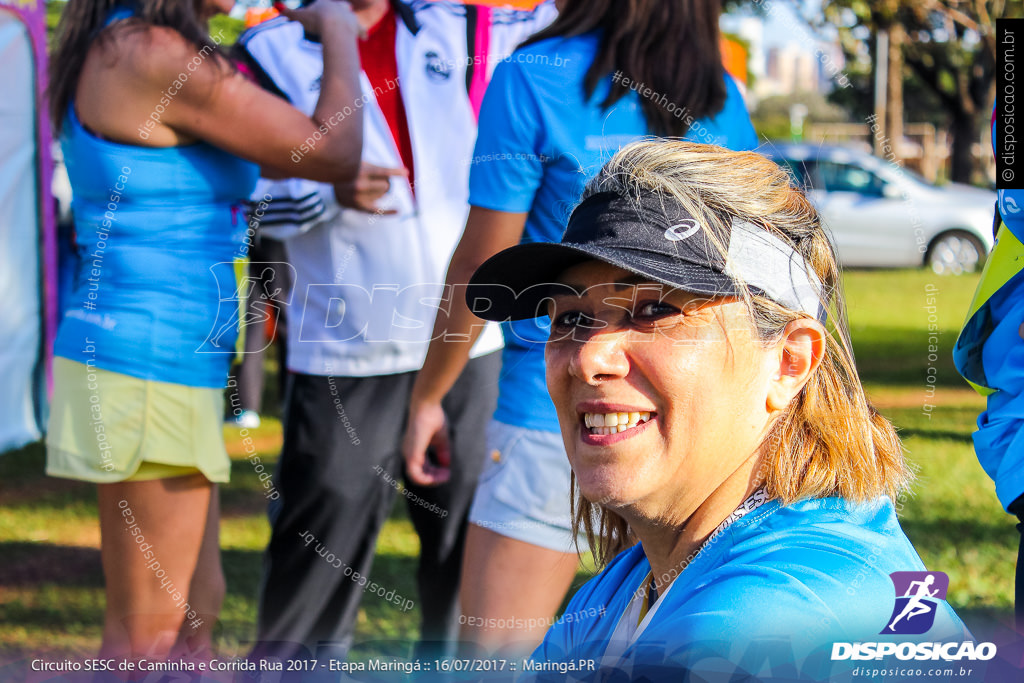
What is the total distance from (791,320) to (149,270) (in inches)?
62.7

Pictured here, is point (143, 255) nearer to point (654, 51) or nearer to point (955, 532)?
point (654, 51)

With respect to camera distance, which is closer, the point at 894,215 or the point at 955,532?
the point at 894,215

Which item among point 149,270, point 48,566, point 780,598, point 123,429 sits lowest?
point 48,566

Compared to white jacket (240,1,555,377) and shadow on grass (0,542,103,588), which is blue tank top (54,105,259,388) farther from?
shadow on grass (0,542,103,588)

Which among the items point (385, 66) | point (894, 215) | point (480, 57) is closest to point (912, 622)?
point (480, 57)

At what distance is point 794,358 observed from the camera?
51.6 inches

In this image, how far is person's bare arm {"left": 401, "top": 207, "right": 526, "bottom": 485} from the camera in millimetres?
2227

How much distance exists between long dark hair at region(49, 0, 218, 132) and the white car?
75.3 inches

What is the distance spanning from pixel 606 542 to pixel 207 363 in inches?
46.9

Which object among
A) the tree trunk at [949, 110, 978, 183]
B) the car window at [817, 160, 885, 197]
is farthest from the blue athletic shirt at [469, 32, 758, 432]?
the tree trunk at [949, 110, 978, 183]

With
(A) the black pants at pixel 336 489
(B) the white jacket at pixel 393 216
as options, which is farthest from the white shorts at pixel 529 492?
(B) the white jacket at pixel 393 216

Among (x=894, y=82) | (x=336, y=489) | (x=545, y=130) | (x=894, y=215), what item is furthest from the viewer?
(x=894, y=82)

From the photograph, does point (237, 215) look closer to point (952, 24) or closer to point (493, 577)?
point (493, 577)

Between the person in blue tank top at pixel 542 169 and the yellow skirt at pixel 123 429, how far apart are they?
0.69 metres
